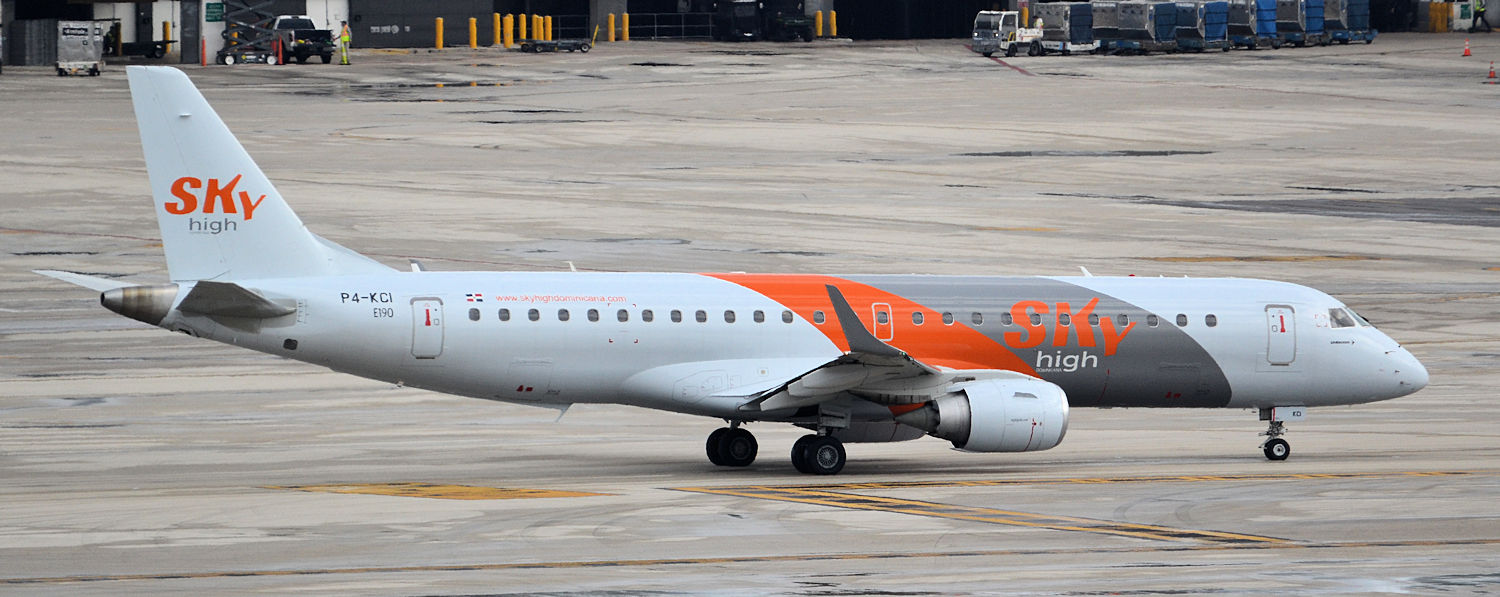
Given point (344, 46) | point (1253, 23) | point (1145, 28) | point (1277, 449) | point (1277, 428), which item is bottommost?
point (1277, 449)

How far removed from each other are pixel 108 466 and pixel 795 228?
3105 centimetres

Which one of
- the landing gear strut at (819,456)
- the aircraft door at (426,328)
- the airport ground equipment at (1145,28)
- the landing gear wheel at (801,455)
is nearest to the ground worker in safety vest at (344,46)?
the airport ground equipment at (1145,28)

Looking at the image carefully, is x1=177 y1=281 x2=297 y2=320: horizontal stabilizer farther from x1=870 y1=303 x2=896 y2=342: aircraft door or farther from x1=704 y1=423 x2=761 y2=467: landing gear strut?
x1=870 y1=303 x2=896 y2=342: aircraft door

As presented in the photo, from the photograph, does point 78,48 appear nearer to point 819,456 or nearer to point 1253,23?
point 1253,23

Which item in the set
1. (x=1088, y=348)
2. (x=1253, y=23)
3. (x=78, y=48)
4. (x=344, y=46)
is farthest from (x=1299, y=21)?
(x=1088, y=348)

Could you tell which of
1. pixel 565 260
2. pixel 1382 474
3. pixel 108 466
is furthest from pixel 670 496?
pixel 565 260

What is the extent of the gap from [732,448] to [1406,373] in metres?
10.9

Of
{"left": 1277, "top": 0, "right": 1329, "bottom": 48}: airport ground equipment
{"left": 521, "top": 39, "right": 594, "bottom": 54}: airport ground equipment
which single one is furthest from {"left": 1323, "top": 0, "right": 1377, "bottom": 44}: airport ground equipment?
{"left": 521, "top": 39, "right": 594, "bottom": 54}: airport ground equipment

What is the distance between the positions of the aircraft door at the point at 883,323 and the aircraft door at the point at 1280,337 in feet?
20.5

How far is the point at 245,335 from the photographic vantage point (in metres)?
27.4

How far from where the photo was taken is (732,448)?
98.6 ft

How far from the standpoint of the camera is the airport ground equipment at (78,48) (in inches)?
3733

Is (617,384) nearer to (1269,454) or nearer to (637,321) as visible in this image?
(637,321)

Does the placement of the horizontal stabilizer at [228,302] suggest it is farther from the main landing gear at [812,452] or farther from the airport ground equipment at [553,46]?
the airport ground equipment at [553,46]
